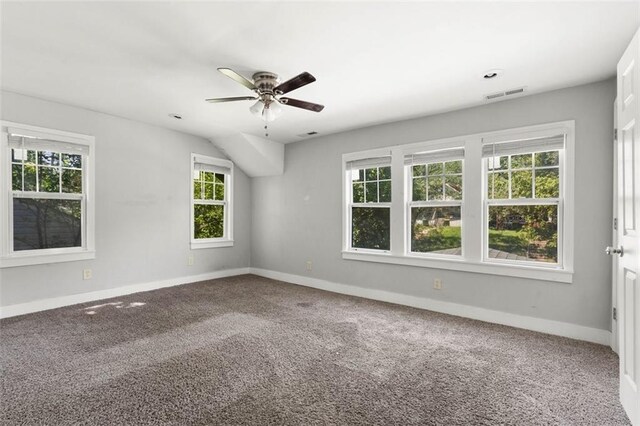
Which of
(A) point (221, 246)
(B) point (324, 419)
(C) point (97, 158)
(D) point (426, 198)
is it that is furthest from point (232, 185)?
(B) point (324, 419)

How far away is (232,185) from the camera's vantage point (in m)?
5.71

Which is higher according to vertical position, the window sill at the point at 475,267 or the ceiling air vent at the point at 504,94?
the ceiling air vent at the point at 504,94

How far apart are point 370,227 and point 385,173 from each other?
2.67ft

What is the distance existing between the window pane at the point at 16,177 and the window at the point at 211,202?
2059mm

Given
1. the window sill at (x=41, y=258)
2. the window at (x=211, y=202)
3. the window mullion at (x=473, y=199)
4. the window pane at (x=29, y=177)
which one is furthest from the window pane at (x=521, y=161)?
the window pane at (x=29, y=177)

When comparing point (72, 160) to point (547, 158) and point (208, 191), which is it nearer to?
point (208, 191)

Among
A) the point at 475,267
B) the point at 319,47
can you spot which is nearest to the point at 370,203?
the point at 475,267

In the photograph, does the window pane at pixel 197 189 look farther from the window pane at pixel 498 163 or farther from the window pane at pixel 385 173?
the window pane at pixel 498 163

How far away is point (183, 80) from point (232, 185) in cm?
284

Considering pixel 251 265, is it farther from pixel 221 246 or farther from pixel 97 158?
pixel 97 158

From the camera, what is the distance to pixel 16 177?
11.4 feet

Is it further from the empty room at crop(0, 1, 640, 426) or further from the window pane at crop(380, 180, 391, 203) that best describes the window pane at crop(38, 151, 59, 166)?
the window pane at crop(380, 180, 391, 203)

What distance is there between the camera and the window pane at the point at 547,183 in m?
3.16

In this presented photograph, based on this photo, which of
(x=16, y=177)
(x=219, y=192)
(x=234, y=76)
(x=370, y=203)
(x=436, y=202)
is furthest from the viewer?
(x=219, y=192)
